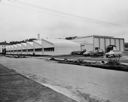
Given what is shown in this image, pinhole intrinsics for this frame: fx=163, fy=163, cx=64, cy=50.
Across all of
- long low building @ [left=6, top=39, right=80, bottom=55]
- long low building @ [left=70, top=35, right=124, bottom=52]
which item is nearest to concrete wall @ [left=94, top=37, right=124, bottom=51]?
long low building @ [left=70, top=35, right=124, bottom=52]

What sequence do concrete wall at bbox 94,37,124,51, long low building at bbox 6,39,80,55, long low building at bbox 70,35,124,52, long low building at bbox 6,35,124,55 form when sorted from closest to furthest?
long low building at bbox 6,39,80,55 < long low building at bbox 6,35,124,55 < long low building at bbox 70,35,124,52 < concrete wall at bbox 94,37,124,51

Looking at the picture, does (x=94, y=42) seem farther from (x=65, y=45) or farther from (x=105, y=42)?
(x=65, y=45)

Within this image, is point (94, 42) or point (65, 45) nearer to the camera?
point (65, 45)

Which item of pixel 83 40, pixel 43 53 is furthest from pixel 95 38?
pixel 43 53

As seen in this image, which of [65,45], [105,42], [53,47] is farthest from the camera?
[105,42]

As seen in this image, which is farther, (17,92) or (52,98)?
(17,92)

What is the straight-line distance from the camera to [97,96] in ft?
20.9

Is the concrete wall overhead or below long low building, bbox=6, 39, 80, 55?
overhead

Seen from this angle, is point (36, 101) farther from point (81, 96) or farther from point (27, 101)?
point (81, 96)

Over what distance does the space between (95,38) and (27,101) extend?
162 feet

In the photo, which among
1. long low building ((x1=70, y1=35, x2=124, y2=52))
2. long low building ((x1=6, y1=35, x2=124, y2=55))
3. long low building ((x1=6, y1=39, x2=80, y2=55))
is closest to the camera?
long low building ((x1=6, y1=39, x2=80, y2=55))

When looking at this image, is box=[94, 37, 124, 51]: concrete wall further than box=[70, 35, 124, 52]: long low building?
Yes

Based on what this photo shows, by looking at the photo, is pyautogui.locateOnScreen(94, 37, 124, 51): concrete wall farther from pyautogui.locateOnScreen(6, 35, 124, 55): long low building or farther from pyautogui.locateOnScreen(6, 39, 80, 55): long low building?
pyautogui.locateOnScreen(6, 39, 80, 55): long low building

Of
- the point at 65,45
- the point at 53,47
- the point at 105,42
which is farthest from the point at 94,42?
Answer: the point at 53,47
